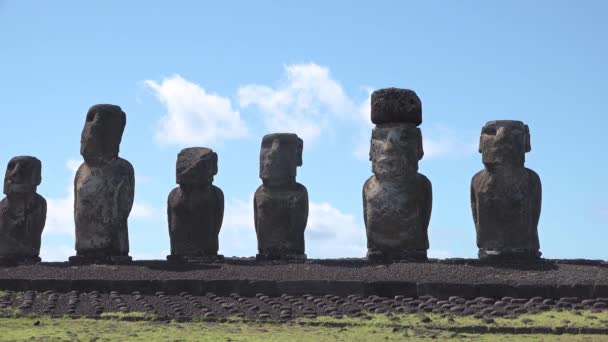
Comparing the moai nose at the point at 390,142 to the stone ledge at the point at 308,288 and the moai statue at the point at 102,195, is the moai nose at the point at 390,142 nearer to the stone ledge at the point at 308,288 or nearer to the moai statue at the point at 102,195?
the stone ledge at the point at 308,288

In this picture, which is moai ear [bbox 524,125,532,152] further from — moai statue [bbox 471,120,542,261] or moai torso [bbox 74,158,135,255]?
moai torso [bbox 74,158,135,255]

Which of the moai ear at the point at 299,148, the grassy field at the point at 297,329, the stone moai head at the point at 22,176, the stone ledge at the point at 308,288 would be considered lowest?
the grassy field at the point at 297,329

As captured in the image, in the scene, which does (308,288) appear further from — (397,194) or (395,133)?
(395,133)

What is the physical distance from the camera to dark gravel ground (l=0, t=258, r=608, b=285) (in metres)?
16.1

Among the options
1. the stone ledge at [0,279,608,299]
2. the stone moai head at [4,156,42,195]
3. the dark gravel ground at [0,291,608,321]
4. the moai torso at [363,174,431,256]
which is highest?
the stone moai head at [4,156,42,195]

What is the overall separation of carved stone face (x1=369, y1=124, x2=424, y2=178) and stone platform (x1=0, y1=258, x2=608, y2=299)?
1.76 meters

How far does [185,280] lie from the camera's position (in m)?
16.7

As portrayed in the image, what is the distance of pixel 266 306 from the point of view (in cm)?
1484

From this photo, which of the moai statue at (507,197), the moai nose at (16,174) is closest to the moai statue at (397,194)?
the moai statue at (507,197)

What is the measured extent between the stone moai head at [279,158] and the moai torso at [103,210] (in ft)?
9.14

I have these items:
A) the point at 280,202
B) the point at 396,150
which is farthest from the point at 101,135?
the point at 396,150

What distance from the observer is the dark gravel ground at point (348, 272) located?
16062mm

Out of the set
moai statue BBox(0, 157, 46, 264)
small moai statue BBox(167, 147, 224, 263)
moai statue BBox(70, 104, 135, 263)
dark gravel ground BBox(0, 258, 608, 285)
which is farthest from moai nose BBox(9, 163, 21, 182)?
small moai statue BBox(167, 147, 224, 263)

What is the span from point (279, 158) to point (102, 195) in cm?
361
